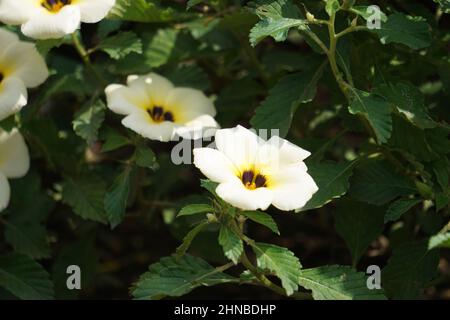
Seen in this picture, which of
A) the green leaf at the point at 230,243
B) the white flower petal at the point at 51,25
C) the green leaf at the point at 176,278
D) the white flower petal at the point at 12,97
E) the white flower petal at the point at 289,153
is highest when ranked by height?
the white flower petal at the point at 51,25

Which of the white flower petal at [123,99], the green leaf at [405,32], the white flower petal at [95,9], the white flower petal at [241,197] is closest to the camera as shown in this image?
the white flower petal at [241,197]

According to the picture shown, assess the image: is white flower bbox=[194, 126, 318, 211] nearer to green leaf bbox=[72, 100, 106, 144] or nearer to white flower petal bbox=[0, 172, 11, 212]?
green leaf bbox=[72, 100, 106, 144]

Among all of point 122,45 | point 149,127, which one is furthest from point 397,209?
point 122,45

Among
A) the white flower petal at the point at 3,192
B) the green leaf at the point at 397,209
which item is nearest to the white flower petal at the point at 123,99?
the white flower petal at the point at 3,192

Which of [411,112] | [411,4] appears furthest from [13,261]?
[411,4]

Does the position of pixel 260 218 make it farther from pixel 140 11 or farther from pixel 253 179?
pixel 140 11

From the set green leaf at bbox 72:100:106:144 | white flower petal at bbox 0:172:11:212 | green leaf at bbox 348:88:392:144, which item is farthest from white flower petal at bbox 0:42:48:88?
green leaf at bbox 348:88:392:144

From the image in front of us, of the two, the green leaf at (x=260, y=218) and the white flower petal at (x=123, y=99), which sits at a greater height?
the white flower petal at (x=123, y=99)

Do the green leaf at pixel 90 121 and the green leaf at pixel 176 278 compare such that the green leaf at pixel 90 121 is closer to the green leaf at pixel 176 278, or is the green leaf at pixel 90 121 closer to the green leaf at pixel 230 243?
the green leaf at pixel 176 278

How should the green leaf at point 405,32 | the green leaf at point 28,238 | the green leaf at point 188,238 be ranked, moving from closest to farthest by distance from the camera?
the green leaf at point 188,238 < the green leaf at point 405,32 < the green leaf at point 28,238
